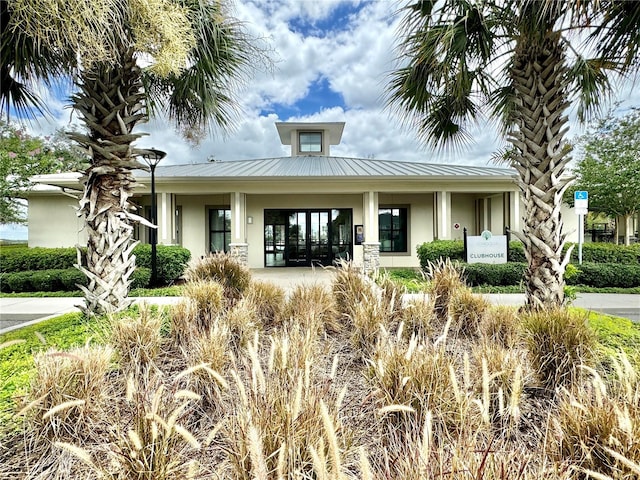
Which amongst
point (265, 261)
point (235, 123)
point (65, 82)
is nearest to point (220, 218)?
point (265, 261)

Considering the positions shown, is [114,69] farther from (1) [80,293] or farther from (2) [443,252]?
(2) [443,252]

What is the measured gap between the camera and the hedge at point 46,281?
37.9 feet

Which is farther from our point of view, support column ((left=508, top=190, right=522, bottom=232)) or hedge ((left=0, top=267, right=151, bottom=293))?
support column ((left=508, top=190, right=522, bottom=232))

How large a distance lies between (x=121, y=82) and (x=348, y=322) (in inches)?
218

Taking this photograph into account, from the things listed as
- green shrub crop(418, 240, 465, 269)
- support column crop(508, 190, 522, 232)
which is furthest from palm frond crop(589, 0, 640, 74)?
support column crop(508, 190, 522, 232)

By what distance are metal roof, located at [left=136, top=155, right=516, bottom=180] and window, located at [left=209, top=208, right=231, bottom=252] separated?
89.6 inches

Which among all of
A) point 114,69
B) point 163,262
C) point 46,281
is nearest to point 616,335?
point 114,69

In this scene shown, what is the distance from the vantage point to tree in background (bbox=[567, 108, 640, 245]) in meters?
17.1

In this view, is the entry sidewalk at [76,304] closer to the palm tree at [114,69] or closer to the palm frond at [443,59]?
the palm tree at [114,69]

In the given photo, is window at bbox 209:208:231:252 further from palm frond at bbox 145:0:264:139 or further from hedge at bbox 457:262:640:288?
hedge at bbox 457:262:640:288

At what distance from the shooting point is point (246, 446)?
6.11 feet

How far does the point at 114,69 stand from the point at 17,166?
18211 mm

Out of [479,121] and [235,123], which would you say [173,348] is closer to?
[235,123]

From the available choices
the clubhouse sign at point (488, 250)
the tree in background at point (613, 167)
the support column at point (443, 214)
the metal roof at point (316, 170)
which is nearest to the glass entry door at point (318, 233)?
the metal roof at point (316, 170)
